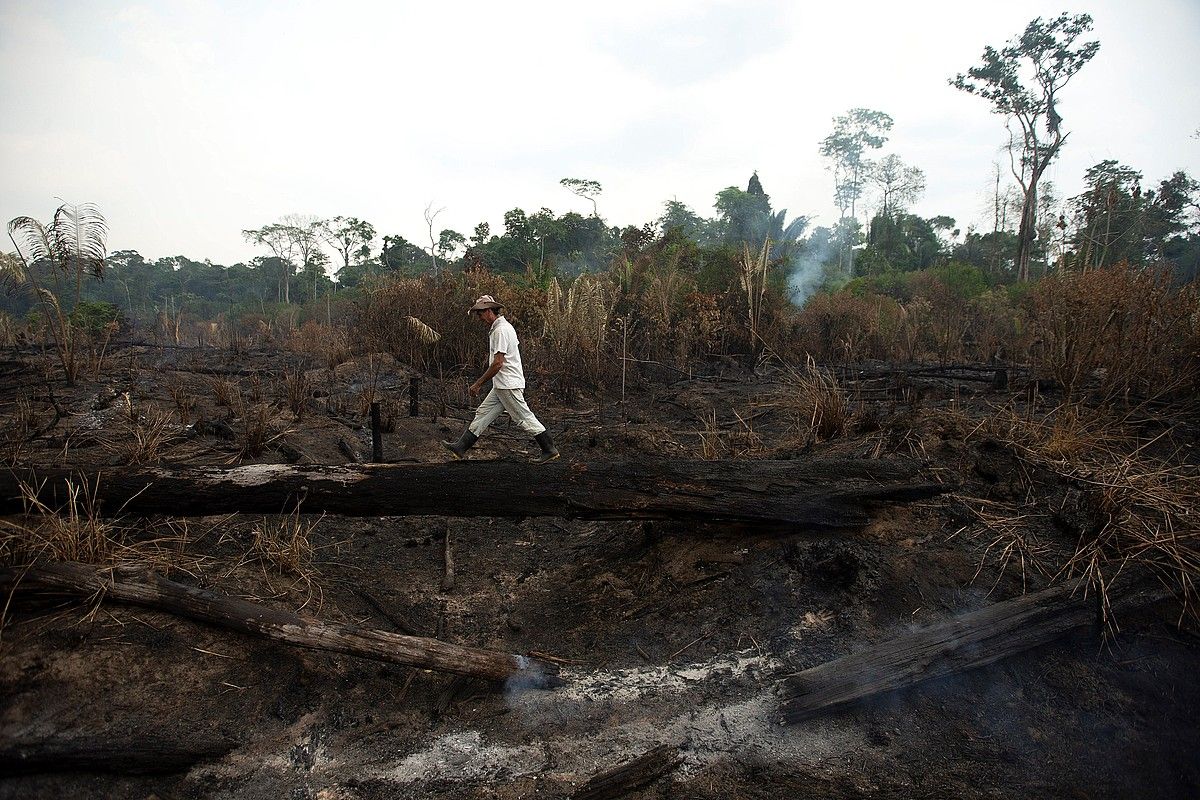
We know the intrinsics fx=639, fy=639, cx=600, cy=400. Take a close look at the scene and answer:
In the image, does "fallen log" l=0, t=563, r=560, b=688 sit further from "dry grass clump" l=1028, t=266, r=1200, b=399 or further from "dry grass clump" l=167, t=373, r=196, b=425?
"dry grass clump" l=1028, t=266, r=1200, b=399

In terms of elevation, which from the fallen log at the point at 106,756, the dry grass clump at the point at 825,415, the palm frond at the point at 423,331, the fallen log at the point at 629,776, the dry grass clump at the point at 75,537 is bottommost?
the fallen log at the point at 629,776

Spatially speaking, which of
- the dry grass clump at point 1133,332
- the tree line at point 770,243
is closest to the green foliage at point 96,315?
the tree line at point 770,243

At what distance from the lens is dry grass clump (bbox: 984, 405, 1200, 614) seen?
323 cm

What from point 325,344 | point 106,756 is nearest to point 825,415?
point 106,756

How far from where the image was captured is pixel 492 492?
12.8 ft

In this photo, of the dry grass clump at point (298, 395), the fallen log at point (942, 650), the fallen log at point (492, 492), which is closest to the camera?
the fallen log at point (942, 650)

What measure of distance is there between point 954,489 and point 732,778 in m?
2.61

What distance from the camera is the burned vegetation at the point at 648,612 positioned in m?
2.74

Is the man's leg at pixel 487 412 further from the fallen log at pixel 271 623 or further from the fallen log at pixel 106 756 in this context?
the fallen log at pixel 106 756

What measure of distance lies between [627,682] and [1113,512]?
2.88m

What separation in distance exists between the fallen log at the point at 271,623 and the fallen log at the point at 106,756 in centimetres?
57

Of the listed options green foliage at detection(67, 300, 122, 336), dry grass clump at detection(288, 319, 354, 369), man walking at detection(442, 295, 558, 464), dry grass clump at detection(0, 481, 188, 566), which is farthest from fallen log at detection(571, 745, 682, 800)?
green foliage at detection(67, 300, 122, 336)

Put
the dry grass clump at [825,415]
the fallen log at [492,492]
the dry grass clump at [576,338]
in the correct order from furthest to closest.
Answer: the dry grass clump at [576,338], the dry grass clump at [825,415], the fallen log at [492,492]

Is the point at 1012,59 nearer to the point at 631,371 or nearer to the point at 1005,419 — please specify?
the point at 631,371
